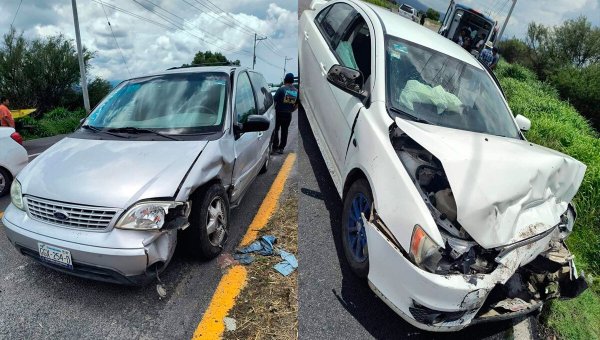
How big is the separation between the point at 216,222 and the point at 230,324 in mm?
941

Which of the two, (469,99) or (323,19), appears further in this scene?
(323,19)

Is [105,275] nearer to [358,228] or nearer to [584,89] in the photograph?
[358,228]

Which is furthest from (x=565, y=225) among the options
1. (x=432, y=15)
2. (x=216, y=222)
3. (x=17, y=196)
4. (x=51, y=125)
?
(x=432, y=15)

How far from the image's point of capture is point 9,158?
520 centimetres

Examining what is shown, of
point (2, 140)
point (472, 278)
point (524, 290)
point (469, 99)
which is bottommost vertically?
point (2, 140)

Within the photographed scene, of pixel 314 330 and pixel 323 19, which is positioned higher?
pixel 323 19

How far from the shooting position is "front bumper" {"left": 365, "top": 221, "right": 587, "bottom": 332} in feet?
7.21

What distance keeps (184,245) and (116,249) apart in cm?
71

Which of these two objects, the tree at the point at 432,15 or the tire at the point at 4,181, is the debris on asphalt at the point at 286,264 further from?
the tree at the point at 432,15

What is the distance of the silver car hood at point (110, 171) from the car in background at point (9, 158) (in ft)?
8.20

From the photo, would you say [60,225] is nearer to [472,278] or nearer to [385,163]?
[385,163]

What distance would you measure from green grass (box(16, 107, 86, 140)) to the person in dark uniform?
12463 mm

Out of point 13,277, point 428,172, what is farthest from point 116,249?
point 428,172

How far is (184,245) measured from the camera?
3199 mm
